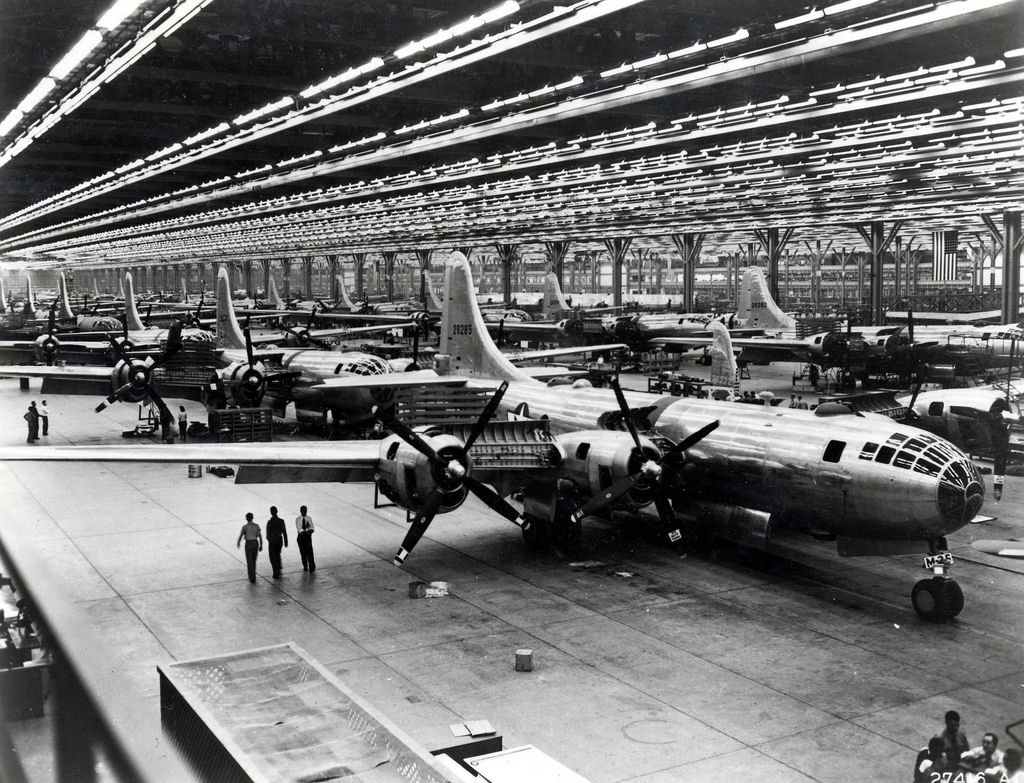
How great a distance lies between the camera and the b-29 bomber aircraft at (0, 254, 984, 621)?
62.0 feet

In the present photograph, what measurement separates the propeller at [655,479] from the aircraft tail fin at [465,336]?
1038 centimetres

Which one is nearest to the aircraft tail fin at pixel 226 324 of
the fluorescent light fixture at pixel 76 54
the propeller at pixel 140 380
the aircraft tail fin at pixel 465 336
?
the propeller at pixel 140 380

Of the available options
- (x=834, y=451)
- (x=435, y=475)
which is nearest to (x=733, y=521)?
(x=834, y=451)

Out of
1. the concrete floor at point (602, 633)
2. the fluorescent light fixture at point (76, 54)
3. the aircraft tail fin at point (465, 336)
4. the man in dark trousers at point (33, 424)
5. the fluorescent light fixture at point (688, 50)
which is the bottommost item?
the concrete floor at point (602, 633)

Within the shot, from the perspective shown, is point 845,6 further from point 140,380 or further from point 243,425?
point 140,380

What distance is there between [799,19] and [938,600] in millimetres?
11585

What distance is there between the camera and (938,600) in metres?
18.1

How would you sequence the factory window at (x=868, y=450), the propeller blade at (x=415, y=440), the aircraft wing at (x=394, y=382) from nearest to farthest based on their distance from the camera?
1. the factory window at (x=868, y=450)
2. the propeller blade at (x=415, y=440)
3. the aircraft wing at (x=394, y=382)

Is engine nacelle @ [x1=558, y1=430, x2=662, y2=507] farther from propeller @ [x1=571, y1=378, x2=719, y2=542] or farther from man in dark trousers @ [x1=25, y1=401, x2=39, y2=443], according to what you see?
man in dark trousers @ [x1=25, y1=401, x2=39, y2=443]

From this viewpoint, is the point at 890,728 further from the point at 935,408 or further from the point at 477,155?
the point at 477,155

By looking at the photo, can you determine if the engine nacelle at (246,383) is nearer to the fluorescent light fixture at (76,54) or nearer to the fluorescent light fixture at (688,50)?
the fluorescent light fixture at (76,54)

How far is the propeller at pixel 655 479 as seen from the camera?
2095 centimetres

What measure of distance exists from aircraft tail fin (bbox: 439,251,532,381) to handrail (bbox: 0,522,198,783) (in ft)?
95.1

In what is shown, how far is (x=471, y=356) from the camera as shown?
32469 mm
